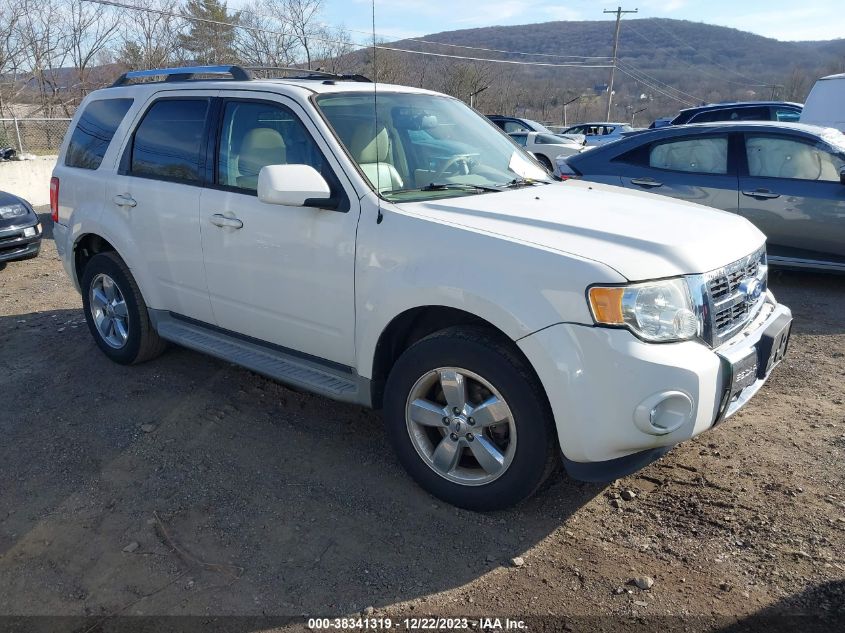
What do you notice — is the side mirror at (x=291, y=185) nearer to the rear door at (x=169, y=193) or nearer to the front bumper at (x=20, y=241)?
the rear door at (x=169, y=193)

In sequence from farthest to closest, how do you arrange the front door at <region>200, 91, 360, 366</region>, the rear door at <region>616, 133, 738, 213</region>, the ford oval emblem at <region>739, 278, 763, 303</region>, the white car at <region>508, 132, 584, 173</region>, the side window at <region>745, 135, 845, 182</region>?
the white car at <region>508, 132, 584, 173</region> < the rear door at <region>616, 133, 738, 213</region> < the side window at <region>745, 135, 845, 182</region> < the front door at <region>200, 91, 360, 366</region> < the ford oval emblem at <region>739, 278, 763, 303</region>

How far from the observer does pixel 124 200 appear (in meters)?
4.51

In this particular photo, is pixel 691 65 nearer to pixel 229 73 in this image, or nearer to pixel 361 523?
pixel 229 73

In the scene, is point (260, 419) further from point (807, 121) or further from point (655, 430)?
point (807, 121)

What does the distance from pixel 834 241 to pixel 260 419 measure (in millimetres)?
5583

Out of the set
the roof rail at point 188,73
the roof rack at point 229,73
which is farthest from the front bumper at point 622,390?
the roof rail at point 188,73

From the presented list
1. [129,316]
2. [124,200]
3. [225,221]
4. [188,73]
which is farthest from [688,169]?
[129,316]

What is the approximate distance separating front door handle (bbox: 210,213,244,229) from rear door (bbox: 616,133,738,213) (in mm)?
4872

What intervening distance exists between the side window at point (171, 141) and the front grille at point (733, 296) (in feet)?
9.69

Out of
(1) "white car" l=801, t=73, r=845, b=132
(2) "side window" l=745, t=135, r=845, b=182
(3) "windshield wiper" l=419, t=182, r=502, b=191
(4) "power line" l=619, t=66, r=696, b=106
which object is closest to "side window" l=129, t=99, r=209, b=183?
(3) "windshield wiper" l=419, t=182, r=502, b=191

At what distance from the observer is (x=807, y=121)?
37.2 ft

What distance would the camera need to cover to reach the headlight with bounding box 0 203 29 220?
818cm

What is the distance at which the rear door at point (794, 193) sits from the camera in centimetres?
644

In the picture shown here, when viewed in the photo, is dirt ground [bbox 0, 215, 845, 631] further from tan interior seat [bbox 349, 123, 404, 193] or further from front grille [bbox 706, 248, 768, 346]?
tan interior seat [bbox 349, 123, 404, 193]
